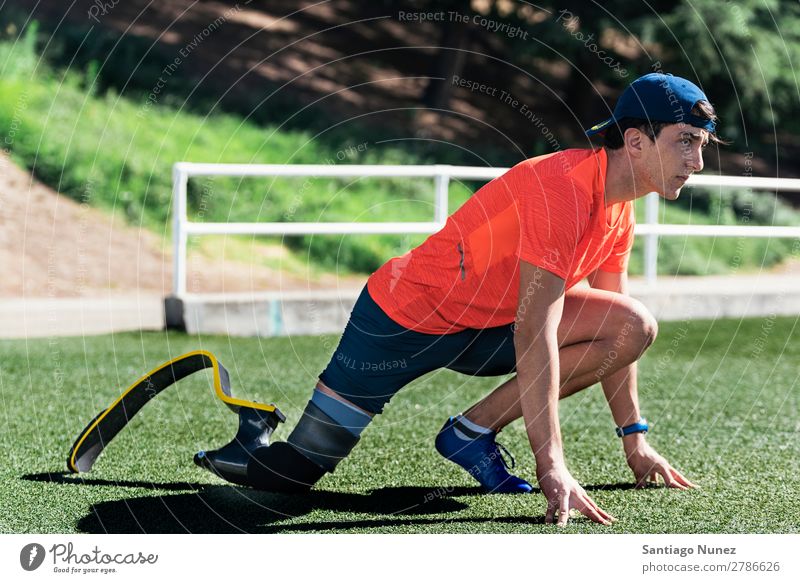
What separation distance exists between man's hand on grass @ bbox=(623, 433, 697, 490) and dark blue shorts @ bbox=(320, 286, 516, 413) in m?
0.71

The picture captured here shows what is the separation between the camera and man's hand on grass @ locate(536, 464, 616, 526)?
4.03 m

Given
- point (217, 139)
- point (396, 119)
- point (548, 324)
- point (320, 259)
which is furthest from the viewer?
point (396, 119)

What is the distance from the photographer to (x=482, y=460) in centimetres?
467

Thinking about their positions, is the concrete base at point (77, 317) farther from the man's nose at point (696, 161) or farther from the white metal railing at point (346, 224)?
the man's nose at point (696, 161)

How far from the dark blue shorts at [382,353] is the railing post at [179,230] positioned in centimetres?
430

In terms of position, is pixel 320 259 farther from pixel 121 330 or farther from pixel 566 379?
pixel 566 379

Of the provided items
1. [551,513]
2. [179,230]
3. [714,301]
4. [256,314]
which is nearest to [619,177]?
[551,513]

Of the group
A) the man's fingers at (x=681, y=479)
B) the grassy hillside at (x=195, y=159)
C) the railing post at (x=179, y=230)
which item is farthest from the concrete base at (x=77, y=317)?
the man's fingers at (x=681, y=479)

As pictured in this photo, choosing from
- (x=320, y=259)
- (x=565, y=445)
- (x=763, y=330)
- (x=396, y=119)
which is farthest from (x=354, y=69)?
(x=565, y=445)

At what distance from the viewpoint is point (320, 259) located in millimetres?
13641

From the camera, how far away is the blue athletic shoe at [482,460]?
4668 millimetres

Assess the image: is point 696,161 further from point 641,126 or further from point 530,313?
point 530,313

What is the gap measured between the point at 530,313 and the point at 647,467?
1.14 meters

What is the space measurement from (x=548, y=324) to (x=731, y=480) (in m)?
1.42
